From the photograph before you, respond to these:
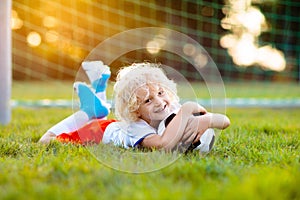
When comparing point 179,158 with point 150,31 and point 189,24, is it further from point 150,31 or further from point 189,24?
point 189,24

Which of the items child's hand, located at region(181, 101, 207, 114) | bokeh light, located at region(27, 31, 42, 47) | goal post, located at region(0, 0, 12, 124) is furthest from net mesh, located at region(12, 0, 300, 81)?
child's hand, located at region(181, 101, 207, 114)

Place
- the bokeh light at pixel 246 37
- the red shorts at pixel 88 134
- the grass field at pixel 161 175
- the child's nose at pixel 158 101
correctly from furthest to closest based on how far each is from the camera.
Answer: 1. the bokeh light at pixel 246 37
2. the red shorts at pixel 88 134
3. the child's nose at pixel 158 101
4. the grass field at pixel 161 175

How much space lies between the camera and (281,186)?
1117 mm

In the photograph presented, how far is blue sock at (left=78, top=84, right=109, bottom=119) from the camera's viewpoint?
6.79 ft

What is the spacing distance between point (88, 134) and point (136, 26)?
5854mm

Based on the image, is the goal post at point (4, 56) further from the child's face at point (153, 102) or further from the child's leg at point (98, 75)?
the child's face at point (153, 102)

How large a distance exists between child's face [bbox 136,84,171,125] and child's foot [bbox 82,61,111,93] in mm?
274

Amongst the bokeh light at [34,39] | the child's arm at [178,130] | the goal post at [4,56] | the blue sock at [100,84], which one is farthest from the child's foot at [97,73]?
the bokeh light at [34,39]

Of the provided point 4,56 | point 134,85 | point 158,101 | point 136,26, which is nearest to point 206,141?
point 158,101

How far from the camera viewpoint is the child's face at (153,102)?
5.77 feet

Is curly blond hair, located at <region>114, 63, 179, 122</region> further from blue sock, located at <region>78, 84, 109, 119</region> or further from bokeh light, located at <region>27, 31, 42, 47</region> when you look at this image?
bokeh light, located at <region>27, 31, 42, 47</region>

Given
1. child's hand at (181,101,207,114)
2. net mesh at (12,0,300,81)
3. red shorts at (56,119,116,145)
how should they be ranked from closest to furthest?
child's hand at (181,101,207,114), red shorts at (56,119,116,145), net mesh at (12,0,300,81)

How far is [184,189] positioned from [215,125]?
547 mm

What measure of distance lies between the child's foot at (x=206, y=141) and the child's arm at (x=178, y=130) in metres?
0.05
